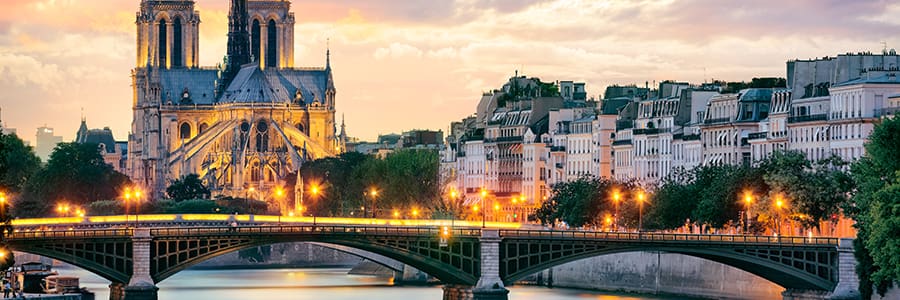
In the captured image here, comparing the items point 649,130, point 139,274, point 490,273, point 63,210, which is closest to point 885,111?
point 490,273

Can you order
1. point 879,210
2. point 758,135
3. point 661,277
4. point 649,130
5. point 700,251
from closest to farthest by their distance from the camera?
1. point 879,210
2. point 700,251
3. point 661,277
4. point 758,135
5. point 649,130

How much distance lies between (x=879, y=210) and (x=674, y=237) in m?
13.6

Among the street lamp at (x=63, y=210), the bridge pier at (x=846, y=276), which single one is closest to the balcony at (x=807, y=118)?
the bridge pier at (x=846, y=276)

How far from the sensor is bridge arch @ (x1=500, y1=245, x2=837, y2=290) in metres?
101

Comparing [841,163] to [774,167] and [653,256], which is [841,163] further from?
[653,256]

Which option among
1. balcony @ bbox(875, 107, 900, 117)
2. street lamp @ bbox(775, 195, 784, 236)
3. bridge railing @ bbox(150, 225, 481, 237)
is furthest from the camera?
balcony @ bbox(875, 107, 900, 117)

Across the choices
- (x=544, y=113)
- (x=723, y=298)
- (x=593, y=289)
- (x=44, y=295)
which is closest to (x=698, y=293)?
(x=723, y=298)

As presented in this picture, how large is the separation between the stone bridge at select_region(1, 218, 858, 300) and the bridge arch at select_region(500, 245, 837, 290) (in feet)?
0.16

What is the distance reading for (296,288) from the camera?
13288 centimetres

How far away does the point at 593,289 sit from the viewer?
123750 mm

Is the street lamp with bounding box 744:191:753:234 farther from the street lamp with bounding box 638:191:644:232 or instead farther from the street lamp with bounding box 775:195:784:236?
the street lamp with bounding box 638:191:644:232

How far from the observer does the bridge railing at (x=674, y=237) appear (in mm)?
101562

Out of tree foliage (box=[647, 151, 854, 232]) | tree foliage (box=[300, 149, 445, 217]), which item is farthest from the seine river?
tree foliage (box=[300, 149, 445, 217])

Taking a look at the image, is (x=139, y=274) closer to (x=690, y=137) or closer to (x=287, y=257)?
(x=690, y=137)
